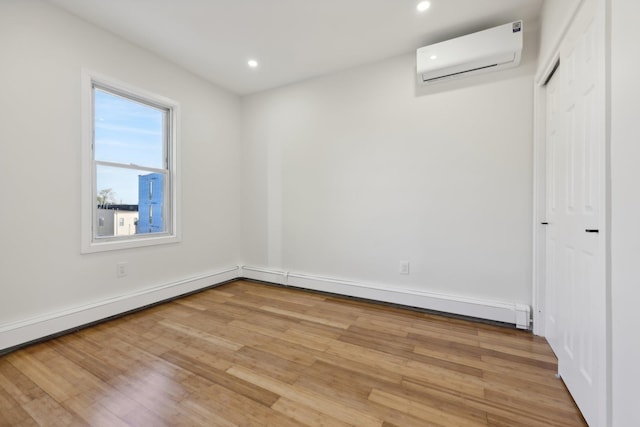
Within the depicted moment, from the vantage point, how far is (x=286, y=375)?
1.58 m

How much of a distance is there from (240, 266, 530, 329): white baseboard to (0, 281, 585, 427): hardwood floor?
0.12 metres

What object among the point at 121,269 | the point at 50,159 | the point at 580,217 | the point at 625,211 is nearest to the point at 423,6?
the point at 580,217

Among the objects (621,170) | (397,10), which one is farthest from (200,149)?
(621,170)

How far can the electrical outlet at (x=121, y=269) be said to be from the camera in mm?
2451

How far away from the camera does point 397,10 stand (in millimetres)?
2090

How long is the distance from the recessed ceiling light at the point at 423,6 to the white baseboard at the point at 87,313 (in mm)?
3500

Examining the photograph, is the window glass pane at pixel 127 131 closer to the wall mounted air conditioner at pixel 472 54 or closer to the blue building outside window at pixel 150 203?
the blue building outside window at pixel 150 203

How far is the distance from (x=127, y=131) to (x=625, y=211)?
3557mm

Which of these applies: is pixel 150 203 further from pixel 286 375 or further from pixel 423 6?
pixel 423 6

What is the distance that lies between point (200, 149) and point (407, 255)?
2.75 m

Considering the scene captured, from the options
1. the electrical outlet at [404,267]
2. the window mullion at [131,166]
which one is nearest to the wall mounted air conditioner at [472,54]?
the electrical outlet at [404,267]

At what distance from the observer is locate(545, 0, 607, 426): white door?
3.54 feet

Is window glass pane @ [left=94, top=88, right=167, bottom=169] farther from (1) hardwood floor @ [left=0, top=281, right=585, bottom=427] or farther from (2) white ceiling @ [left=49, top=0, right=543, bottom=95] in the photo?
(1) hardwood floor @ [left=0, top=281, right=585, bottom=427]

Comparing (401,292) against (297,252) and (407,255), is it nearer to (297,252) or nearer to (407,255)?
(407,255)
